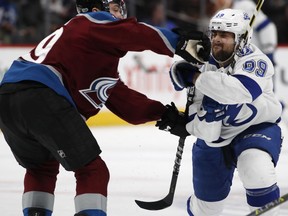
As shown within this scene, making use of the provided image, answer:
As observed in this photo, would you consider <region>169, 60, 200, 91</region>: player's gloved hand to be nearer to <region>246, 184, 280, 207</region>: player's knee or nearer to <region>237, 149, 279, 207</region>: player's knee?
<region>237, 149, 279, 207</region>: player's knee

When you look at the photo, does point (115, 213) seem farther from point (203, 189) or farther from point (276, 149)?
point (276, 149)

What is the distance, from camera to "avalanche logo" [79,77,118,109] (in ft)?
9.34

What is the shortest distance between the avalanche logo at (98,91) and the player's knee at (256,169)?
60cm

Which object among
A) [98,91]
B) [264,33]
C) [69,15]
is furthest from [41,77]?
[69,15]

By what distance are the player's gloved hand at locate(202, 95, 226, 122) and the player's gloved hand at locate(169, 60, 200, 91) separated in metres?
0.12

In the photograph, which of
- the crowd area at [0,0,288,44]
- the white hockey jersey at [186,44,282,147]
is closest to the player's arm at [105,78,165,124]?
the white hockey jersey at [186,44,282,147]

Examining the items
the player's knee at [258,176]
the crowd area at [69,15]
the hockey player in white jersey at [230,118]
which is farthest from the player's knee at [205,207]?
the crowd area at [69,15]

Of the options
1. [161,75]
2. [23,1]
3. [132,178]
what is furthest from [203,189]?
[23,1]

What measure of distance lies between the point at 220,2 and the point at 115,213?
3.73m

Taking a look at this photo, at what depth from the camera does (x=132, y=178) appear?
453 centimetres

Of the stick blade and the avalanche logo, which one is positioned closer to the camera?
the avalanche logo

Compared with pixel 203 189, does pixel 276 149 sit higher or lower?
higher

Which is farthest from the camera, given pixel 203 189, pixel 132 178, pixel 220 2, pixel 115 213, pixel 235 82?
pixel 220 2

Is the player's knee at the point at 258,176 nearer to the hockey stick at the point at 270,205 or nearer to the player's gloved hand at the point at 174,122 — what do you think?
the hockey stick at the point at 270,205
